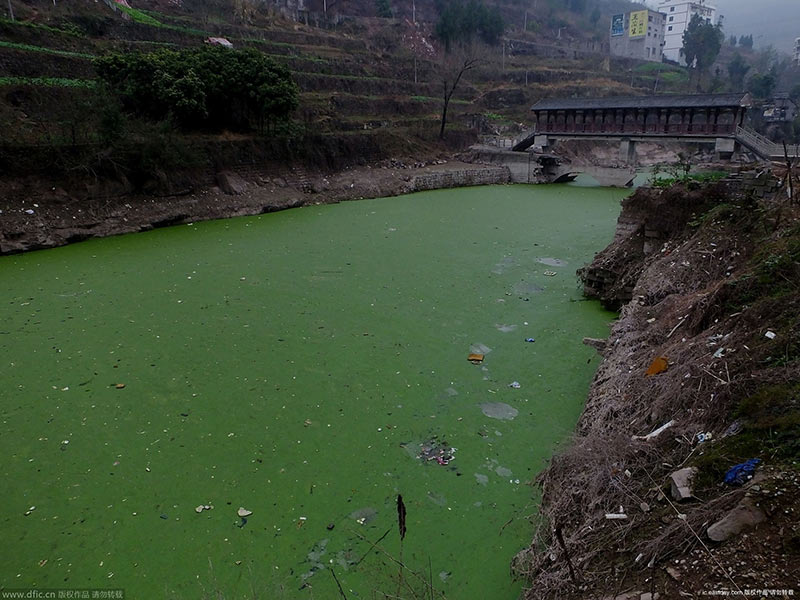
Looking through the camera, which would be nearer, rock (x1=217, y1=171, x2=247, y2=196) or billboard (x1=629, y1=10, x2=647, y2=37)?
rock (x1=217, y1=171, x2=247, y2=196)

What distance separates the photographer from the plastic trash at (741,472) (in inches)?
79.0

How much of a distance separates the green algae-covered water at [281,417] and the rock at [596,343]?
0.30 ft

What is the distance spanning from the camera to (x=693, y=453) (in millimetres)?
2393

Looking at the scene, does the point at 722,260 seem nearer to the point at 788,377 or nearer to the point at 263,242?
the point at 788,377

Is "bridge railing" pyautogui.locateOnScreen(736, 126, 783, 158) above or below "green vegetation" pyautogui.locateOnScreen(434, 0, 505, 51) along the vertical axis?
below

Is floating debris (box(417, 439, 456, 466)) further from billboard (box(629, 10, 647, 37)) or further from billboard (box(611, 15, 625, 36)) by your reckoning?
billboard (box(611, 15, 625, 36))

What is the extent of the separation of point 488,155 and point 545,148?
2834 millimetres

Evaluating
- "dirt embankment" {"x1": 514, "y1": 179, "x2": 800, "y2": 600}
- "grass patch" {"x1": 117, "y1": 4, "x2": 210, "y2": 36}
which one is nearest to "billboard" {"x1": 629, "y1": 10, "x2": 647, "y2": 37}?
"grass patch" {"x1": 117, "y1": 4, "x2": 210, "y2": 36}

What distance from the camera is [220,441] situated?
381 cm

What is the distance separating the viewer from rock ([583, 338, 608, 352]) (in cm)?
524

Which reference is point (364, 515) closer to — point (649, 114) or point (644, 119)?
point (644, 119)

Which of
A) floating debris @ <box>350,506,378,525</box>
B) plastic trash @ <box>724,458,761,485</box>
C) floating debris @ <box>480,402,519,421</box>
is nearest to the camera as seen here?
plastic trash @ <box>724,458,761,485</box>

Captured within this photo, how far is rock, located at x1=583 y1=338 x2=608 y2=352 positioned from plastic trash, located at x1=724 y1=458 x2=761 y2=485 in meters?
3.18

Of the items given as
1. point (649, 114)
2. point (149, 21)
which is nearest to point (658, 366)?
point (649, 114)
